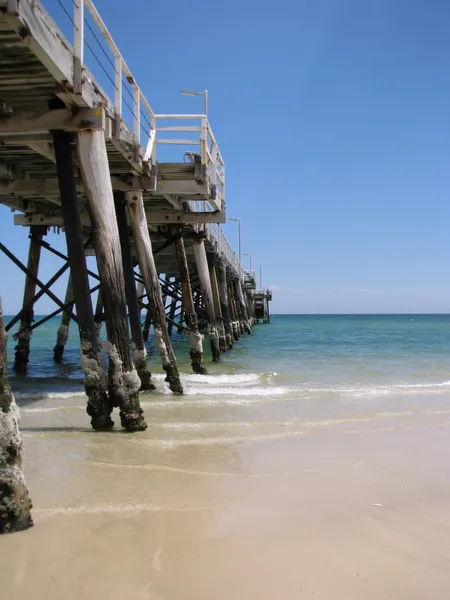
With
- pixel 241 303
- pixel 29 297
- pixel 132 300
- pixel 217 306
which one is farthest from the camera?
pixel 241 303

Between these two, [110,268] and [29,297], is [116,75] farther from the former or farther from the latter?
[29,297]

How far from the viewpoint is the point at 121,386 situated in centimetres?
620

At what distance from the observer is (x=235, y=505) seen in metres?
3.93

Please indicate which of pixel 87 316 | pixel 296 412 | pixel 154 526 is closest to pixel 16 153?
pixel 87 316

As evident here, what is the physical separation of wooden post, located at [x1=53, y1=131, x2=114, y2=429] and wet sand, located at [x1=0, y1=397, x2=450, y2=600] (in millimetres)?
386

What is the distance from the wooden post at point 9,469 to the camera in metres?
3.18

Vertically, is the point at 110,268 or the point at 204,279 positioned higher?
the point at 204,279

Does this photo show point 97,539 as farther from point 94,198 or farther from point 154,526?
point 94,198

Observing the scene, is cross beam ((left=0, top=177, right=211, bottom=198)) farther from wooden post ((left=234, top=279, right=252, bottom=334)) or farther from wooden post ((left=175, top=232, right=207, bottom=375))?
wooden post ((left=234, top=279, right=252, bottom=334))

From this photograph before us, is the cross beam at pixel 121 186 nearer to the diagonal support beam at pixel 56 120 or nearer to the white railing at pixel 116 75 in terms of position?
the white railing at pixel 116 75

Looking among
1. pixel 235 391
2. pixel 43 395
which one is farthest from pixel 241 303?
pixel 43 395

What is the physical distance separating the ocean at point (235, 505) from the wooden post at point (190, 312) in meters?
4.15

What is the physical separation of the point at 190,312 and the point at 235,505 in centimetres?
841

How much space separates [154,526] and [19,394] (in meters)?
6.75
